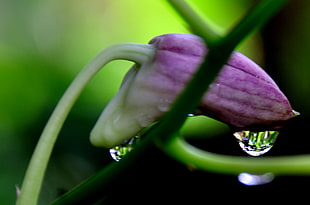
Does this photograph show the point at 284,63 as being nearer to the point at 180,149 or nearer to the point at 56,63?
the point at 56,63

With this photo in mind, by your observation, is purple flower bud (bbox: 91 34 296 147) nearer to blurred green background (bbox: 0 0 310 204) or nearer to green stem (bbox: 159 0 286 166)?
green stem (bbox: 159 0 286 166)

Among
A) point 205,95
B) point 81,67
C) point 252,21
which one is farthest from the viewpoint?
point 81,67

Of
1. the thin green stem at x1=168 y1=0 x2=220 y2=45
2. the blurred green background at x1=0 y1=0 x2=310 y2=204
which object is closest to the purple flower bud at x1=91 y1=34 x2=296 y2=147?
the thin green stem at x1=168 y1=0 x2=220 y2=45

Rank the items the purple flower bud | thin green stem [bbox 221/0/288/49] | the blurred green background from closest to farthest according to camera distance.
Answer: thin green stem [bbox 221/0/288/49]
the purple flower bud
the blurred green background

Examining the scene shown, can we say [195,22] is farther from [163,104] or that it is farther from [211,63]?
[163,104]

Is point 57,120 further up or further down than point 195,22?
further down

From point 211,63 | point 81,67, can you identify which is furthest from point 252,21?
point 81,67

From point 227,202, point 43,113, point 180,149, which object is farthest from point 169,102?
point 227,202
